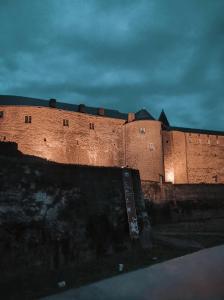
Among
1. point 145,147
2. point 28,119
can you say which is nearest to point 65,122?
point 28,119

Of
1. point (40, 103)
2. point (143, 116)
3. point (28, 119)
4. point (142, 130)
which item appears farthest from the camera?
point (143, 116)

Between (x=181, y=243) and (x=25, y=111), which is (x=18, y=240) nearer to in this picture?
(x=181, y=243)

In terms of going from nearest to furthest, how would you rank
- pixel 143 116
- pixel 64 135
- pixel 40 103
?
pixel 64 135, pixel 40 103, pixel 143 116

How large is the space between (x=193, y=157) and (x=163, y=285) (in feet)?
Answer: 129

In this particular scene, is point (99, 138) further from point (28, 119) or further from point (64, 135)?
point (28, 119)

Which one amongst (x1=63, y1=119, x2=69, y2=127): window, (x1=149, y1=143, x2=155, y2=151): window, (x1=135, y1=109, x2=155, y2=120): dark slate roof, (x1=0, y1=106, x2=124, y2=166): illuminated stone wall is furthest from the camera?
(x1=135, y1=109, x2=155, y2=120): dark slate roof

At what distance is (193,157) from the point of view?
1900 inches

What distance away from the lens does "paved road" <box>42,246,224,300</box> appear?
932cm

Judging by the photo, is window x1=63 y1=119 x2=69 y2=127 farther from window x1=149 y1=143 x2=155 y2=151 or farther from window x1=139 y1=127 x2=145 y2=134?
window x1=149 y1=143 x2=155 y2=151

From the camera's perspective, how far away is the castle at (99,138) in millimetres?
37625

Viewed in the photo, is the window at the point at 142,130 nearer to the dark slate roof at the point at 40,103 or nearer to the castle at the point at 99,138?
the castle at the point at 99,138

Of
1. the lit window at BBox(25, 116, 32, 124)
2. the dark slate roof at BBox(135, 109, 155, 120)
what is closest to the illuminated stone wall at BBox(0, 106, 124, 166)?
the lit window at BBox(25, 116, 32, 124)

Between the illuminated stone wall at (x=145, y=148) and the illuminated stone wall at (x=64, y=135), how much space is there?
155cm

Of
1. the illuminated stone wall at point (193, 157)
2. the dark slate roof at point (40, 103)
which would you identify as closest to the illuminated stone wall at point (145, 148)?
the dark slate roof at point (40, 103)
